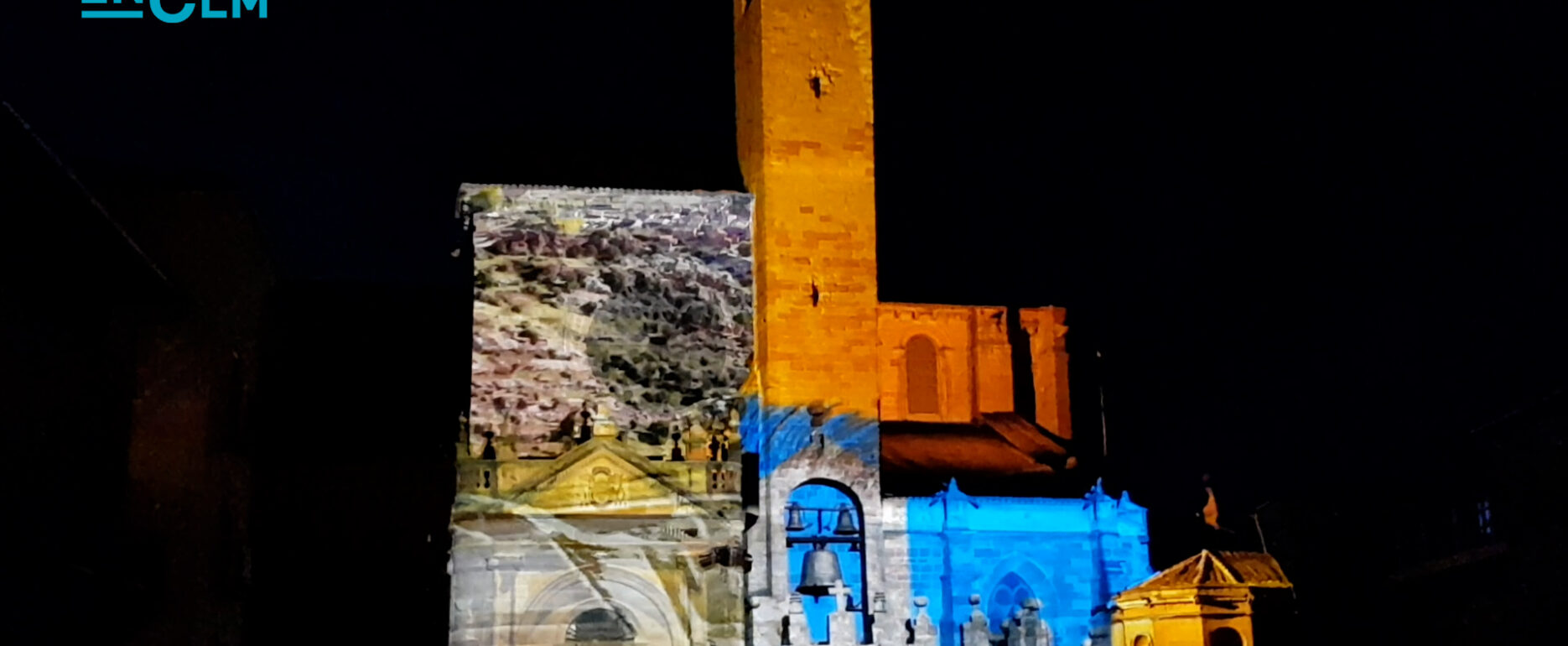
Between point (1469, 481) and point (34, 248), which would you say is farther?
point (1469, 481)

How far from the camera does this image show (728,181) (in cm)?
2256

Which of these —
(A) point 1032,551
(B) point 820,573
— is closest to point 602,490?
(B) point 820,573

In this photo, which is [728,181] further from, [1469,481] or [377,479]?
[1469,481]

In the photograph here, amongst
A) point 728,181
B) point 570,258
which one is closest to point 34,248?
point 570,258

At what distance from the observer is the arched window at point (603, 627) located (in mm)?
17203

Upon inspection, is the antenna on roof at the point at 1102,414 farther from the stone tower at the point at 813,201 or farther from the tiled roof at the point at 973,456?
the stone tower at the point at 813,201

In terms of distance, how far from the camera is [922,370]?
1117 inches

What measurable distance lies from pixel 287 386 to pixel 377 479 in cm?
236

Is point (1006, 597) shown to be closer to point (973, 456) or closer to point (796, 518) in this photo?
point (973, 456)

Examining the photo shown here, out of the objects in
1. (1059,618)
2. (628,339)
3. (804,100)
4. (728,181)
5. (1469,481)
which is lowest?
(1059,618)

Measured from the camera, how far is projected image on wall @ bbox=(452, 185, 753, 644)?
17125mm

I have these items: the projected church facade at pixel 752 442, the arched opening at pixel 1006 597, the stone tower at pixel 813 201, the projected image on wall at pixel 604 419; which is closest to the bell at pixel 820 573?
the projected church facade at pixel 752 442

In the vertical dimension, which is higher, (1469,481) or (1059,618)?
(1469,481)

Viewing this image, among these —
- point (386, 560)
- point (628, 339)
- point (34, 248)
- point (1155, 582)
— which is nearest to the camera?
point (34, 248)
